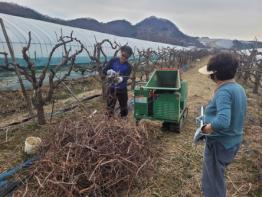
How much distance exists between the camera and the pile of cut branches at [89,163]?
3193mm

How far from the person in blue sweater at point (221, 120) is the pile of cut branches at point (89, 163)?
101 cm

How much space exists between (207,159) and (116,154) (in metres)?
1.12

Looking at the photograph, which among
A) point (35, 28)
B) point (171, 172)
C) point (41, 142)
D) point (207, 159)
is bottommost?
point (171, 172)

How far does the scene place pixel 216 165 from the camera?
2658mm

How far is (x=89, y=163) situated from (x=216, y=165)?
4.65 feet

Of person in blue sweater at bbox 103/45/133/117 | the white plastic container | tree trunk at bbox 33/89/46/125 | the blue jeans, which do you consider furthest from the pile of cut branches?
tree trunk at bbox 33/89/46/125

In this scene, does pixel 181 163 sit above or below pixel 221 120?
below

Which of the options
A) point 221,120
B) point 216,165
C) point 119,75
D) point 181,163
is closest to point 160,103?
point 119,75

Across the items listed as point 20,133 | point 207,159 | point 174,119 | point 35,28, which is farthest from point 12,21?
point 207,159

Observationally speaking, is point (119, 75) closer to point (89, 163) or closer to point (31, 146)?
point (31, 146)

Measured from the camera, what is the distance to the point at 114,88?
17.3ft

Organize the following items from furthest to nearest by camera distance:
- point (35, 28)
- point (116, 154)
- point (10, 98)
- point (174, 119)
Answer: point (35, 28)
point (10, 98)
point (174, 119)
point (116, 154)

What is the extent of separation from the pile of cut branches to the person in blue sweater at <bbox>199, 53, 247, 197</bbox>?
1005 millimetres

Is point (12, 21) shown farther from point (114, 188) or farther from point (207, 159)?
point (207, 159)
